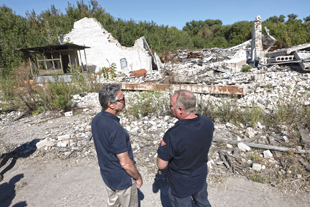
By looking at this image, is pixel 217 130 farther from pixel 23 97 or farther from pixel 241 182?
pixel 23 97

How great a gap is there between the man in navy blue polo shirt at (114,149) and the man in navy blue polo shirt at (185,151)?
341mm

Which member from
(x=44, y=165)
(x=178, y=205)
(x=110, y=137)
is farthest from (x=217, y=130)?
(x=44, y=165)

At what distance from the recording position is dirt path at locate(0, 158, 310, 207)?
8.32ft

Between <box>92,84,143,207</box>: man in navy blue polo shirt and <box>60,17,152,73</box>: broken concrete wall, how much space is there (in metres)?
12.9

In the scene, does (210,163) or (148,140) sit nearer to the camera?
(210,163)

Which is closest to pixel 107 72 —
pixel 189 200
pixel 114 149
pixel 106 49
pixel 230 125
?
pixel 106 49

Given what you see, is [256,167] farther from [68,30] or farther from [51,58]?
[68,30]

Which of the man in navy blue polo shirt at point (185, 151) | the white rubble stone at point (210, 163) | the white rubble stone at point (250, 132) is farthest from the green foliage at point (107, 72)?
the man in navy blue polo shirt at point (185, 151)

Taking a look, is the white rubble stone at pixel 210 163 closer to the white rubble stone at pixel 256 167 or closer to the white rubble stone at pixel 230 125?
the white rubble stone at pixel 256 167

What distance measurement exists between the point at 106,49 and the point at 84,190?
517 inches

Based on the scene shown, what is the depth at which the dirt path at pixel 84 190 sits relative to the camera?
2537 mm

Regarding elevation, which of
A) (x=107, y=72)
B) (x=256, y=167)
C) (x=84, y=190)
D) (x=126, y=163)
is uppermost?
(x=107, y=72)

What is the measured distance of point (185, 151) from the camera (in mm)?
1577

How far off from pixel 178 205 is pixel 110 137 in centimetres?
92
